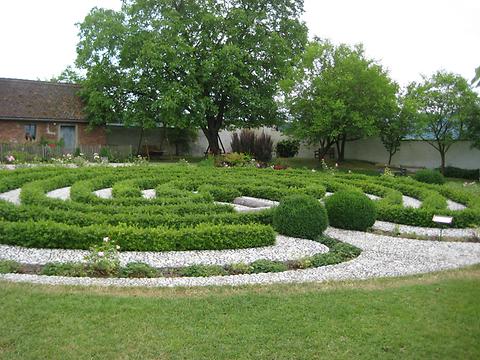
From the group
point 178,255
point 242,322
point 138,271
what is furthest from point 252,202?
point 242,322

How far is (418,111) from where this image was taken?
2723cm

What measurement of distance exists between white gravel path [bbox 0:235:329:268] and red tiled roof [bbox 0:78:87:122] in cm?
2371

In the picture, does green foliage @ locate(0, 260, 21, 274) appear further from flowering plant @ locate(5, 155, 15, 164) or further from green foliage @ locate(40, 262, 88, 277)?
flowering plant @ locate(5, 155, 15, 164)

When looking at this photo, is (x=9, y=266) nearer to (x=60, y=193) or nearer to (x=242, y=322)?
(x=242, y=322)

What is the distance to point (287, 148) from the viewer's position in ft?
125

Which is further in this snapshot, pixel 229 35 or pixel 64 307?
pixel 229 35

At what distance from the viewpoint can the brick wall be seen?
96.3 feet

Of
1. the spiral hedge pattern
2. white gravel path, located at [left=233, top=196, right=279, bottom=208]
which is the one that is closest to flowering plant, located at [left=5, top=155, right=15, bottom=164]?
the spiral hedge pattern

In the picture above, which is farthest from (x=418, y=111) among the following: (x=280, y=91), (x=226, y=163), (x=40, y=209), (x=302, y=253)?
(x=40, y=209)

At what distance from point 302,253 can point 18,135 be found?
25793 millimetres

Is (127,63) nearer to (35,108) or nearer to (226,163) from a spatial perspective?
(35,108)

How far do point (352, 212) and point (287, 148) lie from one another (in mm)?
27502

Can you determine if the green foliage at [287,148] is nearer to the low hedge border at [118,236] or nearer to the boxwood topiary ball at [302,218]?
the boxwood topiary ball at [302,218]

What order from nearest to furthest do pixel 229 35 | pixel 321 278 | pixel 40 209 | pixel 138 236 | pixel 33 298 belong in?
pixel 33 298, pixel 321 278, pixel 138 236, pixel 40 209, pixel 229 35
